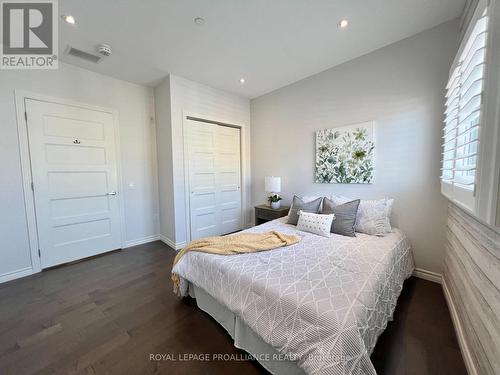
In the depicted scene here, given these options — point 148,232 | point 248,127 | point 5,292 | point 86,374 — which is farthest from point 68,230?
point 248,127

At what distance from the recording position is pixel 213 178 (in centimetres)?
371

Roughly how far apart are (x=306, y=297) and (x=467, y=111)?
61.8 inches

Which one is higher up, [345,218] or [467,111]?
[467,111]

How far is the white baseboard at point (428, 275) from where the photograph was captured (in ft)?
7.28

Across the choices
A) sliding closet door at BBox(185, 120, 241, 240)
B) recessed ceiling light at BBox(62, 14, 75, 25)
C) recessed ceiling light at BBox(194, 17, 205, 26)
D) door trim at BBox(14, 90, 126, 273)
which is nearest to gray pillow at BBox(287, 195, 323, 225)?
sliding closet door at BBox(185, 120, 241, 240)

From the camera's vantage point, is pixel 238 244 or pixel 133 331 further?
pixel 238 244

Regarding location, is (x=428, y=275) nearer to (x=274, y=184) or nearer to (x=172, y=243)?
(x=274, y=184)

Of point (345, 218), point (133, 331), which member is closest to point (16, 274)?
point (133, 331)

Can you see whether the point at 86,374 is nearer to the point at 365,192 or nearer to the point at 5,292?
the point at 5,292

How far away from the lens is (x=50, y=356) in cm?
143

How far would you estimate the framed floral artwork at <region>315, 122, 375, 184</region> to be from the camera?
2.61 m

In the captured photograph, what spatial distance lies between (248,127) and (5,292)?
4122 mm

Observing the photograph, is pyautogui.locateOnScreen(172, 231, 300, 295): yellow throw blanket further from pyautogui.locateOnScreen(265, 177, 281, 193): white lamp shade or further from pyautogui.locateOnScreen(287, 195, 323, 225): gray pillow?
pyautogui.locateOnScreen(265, 177, 281, 193): white lamp shade

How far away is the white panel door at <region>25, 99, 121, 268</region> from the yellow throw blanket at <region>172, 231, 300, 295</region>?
6.30ft
